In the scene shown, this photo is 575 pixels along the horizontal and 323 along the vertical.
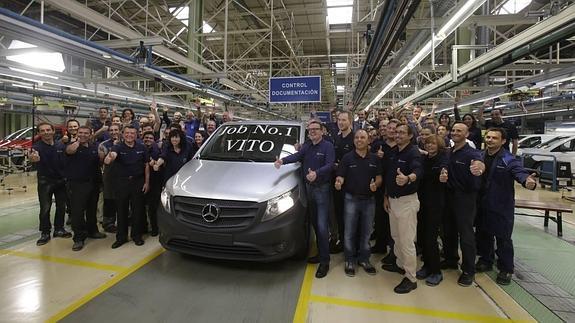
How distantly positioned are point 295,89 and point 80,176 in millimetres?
7697

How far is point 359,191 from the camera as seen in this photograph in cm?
330

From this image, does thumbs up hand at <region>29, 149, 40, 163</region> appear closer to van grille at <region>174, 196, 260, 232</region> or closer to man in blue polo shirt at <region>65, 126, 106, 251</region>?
man in blue polo shirt at <region>65, 126, 106, 251</region>

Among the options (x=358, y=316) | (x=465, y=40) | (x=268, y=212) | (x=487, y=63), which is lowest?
(x=358, y=316)

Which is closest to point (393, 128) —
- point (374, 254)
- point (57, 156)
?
point (374, 254)

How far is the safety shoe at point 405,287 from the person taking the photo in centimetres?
307

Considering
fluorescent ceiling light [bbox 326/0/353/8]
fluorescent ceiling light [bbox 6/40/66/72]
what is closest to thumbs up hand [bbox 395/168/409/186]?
fluorescent ceiling light [bbox 326/0/353/8]

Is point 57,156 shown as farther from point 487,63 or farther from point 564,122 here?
point 564,122

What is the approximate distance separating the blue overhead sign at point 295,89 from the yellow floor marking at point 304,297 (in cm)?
784

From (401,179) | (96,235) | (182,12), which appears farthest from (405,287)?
(182,12)

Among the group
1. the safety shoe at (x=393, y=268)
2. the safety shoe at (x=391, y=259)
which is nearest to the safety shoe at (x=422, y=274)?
the safety shoe at (x=393, y=268)

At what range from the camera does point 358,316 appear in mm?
2664

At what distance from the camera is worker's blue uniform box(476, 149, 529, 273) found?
10.5ft

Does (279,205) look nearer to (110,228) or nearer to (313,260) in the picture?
(313,260)

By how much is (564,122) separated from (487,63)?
58.8 feet
